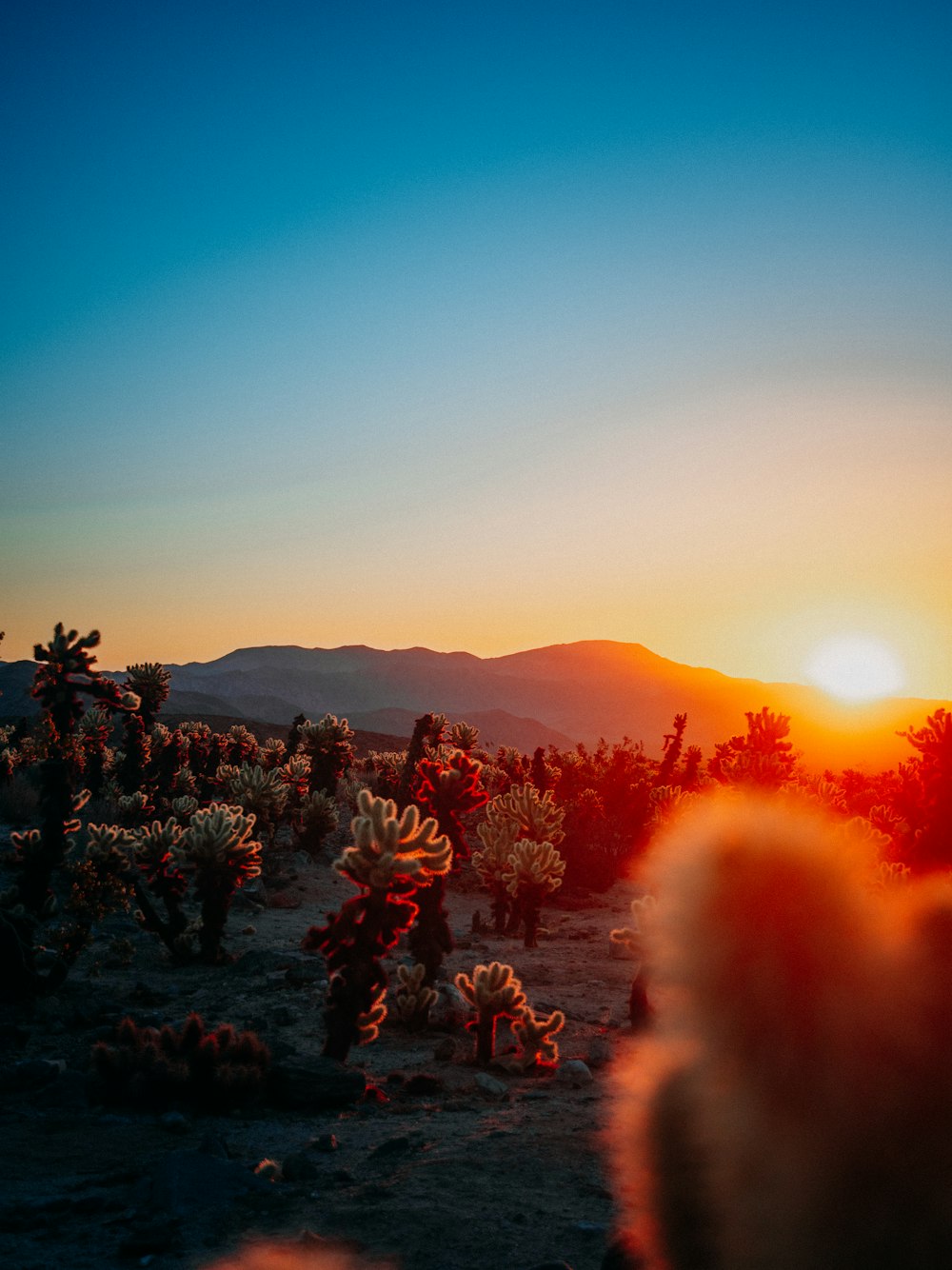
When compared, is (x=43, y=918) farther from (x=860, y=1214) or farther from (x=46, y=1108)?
(x=860, y=1214)

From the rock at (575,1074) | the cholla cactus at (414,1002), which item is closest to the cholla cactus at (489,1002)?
the rock at (575,1074)

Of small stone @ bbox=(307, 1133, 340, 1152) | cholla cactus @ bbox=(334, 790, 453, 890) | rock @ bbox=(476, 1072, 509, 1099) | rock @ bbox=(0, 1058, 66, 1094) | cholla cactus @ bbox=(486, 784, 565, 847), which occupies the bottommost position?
rock @ bbox=(0, 1058, 66, 1094)

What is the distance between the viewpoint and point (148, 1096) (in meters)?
6.95

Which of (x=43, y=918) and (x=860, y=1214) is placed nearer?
(x=860, y=1214)

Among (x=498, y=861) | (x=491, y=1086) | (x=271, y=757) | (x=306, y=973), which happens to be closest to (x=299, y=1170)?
(x=491, y=1086)

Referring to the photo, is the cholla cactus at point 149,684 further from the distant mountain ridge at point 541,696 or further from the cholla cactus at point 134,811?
the distant mountain ridge at point 541,696

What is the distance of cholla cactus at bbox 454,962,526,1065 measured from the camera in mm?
8375

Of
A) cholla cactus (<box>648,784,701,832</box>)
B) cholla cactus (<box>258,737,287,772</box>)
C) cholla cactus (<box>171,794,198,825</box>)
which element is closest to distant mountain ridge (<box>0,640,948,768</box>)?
cholla cactus (<box>258,737,287,772</box>)

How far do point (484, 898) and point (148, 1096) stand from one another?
13.2 metres

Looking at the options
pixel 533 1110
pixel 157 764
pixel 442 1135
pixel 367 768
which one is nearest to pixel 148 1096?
pixel 442 1135

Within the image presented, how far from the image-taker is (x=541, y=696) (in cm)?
16912

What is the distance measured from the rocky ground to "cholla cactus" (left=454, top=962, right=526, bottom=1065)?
23cm

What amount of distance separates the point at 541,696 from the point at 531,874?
156067 millimetres

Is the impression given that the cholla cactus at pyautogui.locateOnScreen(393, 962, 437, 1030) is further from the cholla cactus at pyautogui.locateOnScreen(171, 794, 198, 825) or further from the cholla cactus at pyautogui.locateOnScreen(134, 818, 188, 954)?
the cholla cactus at pyautogui.locateOnScreen(171, 794, 198, 825)
